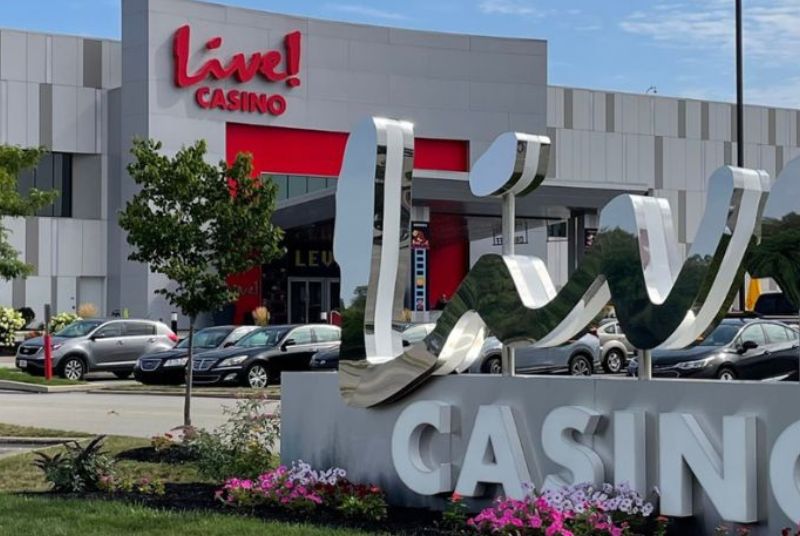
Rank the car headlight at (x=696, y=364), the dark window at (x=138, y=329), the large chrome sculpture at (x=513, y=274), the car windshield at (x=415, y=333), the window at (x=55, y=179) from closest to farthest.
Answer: the large chrome sculpture at (x=513, y=274), the car headlight at (x=696, y=364), the car windshield at (x=415, y=333), the dark window at (x=138, y=329), the window at (x=55, y=179)

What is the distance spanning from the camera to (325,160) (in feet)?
179

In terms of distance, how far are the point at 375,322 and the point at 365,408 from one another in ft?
2.40

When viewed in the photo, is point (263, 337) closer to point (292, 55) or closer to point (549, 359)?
point (549, 359)

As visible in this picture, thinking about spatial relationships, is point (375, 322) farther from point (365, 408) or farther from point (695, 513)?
point (695, 513)

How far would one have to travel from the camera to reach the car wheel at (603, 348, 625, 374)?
103ft

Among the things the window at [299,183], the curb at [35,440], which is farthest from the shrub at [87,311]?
the curb at [35,440]

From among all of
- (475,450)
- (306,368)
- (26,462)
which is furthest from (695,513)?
(306,368)

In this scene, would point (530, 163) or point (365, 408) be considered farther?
point (365, 408)

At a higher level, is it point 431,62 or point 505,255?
point 431,62

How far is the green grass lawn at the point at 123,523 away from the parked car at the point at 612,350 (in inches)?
869

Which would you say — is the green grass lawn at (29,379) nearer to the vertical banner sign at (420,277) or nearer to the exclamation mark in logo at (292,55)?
the vertical banner sign at (420,277)

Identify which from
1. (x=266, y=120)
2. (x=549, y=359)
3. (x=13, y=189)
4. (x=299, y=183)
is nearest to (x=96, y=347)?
(x=13, y=189)

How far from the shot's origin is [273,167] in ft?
175

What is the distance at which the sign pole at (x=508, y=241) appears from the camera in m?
Answer: 10.2
